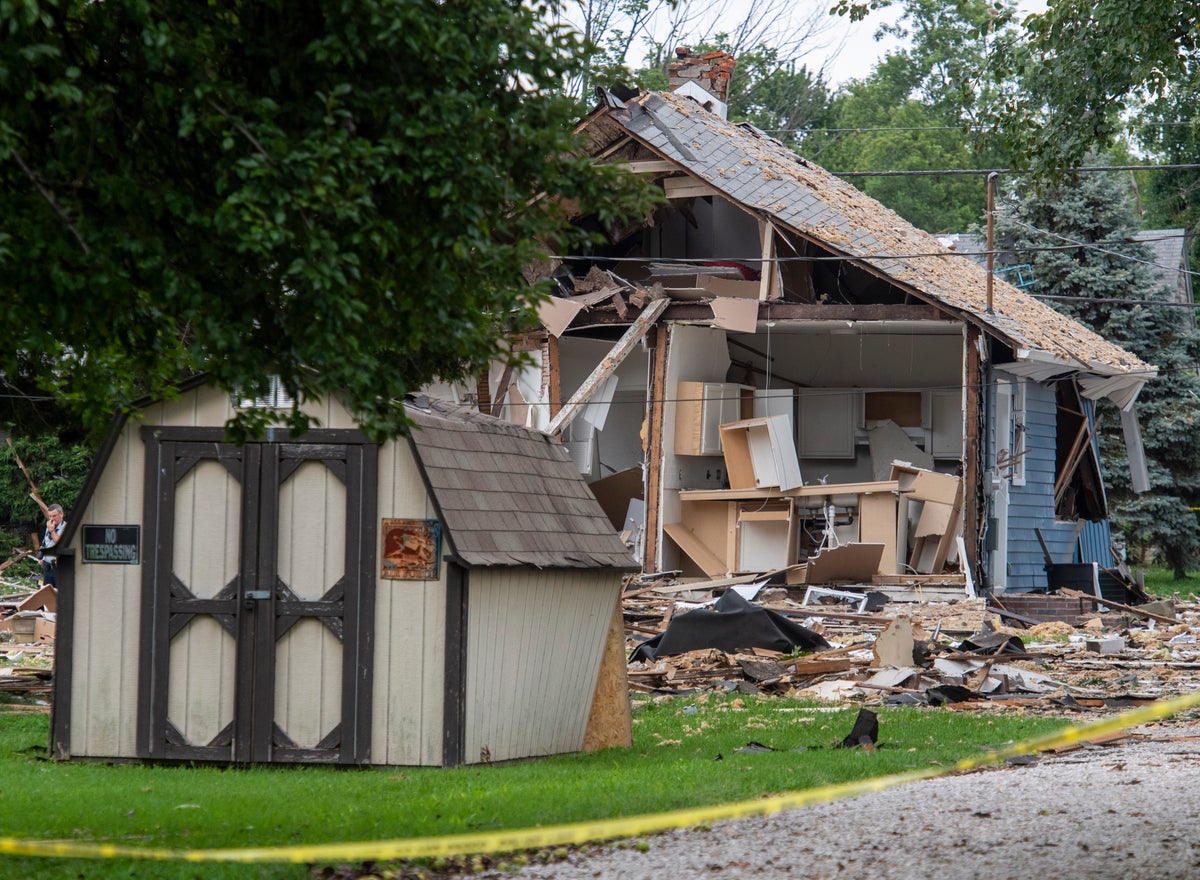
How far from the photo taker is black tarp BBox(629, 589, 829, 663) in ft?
58.5

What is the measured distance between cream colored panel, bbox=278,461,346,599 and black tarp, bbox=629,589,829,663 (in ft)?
26.6

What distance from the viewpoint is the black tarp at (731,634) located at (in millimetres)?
17828

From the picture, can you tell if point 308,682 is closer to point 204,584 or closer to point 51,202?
point 204,584

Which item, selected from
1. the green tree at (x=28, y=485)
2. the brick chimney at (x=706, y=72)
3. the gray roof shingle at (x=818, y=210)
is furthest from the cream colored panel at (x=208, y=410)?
the brick chimney at (x=706, y=72)

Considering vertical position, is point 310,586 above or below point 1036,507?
below

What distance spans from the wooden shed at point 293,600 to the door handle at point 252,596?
0.02 meters

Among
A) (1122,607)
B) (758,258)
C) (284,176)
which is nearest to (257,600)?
(284,176)

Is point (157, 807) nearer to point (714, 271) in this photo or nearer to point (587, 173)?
point (587, 173)

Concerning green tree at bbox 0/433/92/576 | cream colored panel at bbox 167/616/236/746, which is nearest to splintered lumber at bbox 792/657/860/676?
cream colored panel at bbox 167/616/236/746

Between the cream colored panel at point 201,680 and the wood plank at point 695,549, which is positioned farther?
the wood plank at point 695,549

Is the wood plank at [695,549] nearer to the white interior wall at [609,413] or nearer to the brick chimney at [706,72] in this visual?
the white interior wall at [609,413]

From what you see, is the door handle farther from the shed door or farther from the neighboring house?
the neighboring house

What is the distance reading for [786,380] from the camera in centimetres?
2886

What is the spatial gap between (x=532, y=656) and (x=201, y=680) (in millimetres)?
2345
